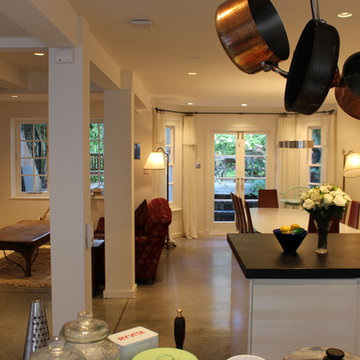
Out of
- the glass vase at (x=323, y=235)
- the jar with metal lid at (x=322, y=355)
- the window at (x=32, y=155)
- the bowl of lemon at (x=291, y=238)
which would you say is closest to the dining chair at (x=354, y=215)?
the glass vase at (x=323, y=235)

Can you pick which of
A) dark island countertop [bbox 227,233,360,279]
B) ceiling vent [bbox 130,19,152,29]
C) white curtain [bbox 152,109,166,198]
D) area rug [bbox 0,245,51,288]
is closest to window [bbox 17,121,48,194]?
area rug [bbox 0,245,51,288]

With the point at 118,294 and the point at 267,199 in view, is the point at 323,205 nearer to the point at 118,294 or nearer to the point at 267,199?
the point at 118,294

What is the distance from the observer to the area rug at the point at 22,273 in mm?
5475

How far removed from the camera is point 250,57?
1.65m

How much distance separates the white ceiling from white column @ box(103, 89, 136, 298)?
484 mm

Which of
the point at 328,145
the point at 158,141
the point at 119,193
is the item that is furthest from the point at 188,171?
the point at 119,193

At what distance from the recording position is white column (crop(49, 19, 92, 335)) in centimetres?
301

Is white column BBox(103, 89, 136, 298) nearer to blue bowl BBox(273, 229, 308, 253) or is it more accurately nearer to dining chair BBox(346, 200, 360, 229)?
blue bowl BBox(273, 229, 308, 253)

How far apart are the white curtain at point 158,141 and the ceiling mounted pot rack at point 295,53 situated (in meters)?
6.20

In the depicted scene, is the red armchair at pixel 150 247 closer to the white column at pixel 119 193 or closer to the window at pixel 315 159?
the white column at pixel 119 193

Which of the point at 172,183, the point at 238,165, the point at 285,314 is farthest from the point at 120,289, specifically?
the point at 238,165

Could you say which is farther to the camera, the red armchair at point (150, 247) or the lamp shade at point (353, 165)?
the lamp shade at point (353, 165)

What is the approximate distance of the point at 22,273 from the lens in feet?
19.5

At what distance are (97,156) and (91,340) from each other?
7.28 metres
